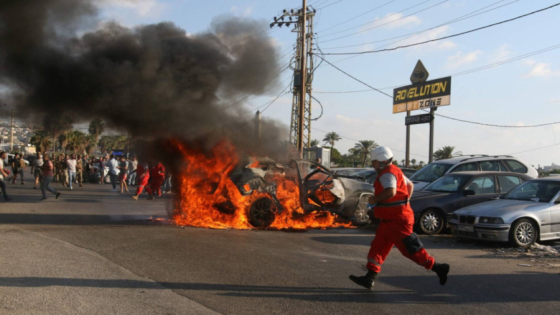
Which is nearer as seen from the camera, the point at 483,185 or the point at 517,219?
the point at 517,219

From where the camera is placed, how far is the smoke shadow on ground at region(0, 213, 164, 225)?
10539mm

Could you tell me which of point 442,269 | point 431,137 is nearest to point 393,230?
point 442,269

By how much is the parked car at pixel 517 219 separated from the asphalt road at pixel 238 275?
1.15 ft

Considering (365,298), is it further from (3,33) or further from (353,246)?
(3,33)

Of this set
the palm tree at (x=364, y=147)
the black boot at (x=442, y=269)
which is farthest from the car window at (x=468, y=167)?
the palm tree at (x=364, y=147)

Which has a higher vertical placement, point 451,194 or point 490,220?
point 451,194

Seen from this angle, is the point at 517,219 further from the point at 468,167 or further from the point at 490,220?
the point at 468,167

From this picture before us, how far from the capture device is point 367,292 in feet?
18.4

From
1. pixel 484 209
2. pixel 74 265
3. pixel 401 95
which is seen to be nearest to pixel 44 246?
pixel 74 265

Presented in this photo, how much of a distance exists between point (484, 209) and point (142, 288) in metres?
7.10

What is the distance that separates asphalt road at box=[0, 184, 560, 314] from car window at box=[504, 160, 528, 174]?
19.2ft

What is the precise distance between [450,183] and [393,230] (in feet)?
23.0

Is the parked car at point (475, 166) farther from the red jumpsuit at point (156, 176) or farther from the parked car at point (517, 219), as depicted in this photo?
the red jumpsuit at point (156, 176)

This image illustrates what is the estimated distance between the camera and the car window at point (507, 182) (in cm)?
1188
